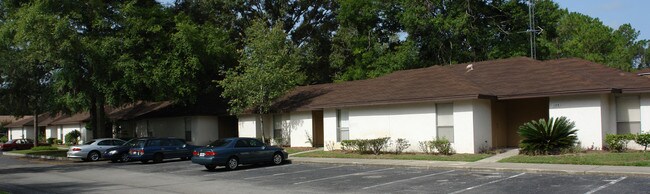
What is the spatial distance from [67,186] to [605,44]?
55.0 meters

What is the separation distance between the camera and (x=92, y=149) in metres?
30.8

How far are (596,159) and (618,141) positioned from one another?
10.2 feet

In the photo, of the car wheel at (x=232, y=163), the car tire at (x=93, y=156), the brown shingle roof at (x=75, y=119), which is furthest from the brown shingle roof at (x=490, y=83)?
the brown shingle roof at (x=75, y=119)

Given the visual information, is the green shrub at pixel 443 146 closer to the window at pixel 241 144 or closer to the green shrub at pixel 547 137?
the green shrub at pixel 547 137

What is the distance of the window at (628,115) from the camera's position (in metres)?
21.5

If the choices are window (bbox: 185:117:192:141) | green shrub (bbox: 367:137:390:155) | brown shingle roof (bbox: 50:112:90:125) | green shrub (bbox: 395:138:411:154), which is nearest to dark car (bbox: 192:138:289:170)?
green shrub (bbox: 367:137:390:155)

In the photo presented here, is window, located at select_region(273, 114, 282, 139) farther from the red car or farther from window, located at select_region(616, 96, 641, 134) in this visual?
the red car

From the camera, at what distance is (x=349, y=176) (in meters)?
17.4

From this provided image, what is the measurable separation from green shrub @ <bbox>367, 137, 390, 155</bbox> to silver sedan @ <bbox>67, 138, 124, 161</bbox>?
47.9 ft

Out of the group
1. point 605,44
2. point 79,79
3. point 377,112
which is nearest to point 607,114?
point 377,112

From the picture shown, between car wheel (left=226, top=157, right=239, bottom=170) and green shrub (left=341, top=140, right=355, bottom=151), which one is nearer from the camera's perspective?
car wheel (left=226, top=157, right=239, bottom=170)

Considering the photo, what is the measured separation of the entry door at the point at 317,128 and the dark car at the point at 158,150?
658cm

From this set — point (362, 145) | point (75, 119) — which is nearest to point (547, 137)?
point (362, 145)

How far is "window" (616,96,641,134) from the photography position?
21.5 m
